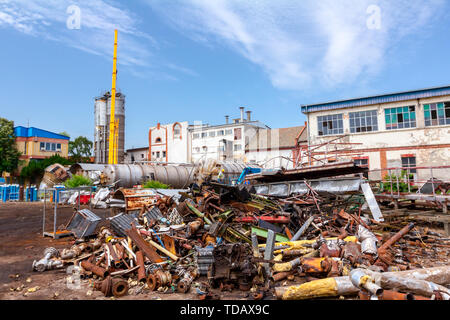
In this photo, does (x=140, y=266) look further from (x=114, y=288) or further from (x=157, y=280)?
(x=114, y=288)

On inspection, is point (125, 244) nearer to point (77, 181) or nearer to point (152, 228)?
point (152, 228)

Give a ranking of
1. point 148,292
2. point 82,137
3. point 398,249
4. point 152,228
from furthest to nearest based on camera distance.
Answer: point 82,137, point 152,228, point 398,249, point 148,292

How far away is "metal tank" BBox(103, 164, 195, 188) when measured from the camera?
20.0m

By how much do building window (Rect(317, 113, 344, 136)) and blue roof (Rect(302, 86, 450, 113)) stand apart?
769 millimetres

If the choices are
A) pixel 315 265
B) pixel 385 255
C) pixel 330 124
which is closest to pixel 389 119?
pixel 330 124

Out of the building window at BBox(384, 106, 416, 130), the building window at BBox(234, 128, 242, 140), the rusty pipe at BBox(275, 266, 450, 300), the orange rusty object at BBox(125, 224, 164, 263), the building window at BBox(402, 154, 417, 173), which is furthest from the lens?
the building window at BBox(234, 128, 242, 140)

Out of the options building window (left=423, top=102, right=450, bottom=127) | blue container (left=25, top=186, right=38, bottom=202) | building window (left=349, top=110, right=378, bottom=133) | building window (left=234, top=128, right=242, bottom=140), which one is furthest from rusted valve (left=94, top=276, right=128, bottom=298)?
building window (left=234, top=128, right=242, bottom=140)

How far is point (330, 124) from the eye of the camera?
78.4 feet

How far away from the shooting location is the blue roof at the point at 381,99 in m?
20.2

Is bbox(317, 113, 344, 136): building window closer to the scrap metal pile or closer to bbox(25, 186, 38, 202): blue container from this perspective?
the scrap metal pile
